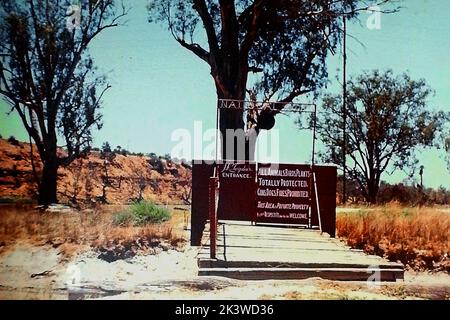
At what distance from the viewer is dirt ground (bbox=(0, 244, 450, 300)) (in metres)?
3.75

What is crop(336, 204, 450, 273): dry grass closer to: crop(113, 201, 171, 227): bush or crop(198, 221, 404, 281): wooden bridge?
crop(198, 221, 404, 281): wooden bridge

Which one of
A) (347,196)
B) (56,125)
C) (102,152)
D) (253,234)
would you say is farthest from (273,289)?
(56,125)

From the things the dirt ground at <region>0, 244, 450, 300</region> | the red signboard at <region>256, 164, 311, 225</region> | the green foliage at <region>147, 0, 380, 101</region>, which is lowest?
the dirt ground at <region>0, 244, 450, 300</region>

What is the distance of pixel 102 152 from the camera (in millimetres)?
3920

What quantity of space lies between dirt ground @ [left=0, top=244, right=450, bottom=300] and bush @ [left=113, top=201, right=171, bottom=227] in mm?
214

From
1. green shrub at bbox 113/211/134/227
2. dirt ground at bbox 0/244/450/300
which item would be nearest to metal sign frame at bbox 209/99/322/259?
dirt ground at bbox 0/244/450/300

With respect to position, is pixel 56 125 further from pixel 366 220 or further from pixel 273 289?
pixel 366 220

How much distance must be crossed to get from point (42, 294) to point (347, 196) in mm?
1971

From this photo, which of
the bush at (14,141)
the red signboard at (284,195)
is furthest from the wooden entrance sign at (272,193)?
the bush at (14,141)

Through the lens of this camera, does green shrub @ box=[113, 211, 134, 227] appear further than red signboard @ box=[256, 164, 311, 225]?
No

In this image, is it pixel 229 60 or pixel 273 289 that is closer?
pixel 273 289

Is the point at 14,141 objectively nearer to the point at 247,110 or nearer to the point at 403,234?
the point at 247,110

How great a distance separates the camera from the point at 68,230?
385 cm

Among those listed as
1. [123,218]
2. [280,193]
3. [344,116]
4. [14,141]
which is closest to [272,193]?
[280,193]
